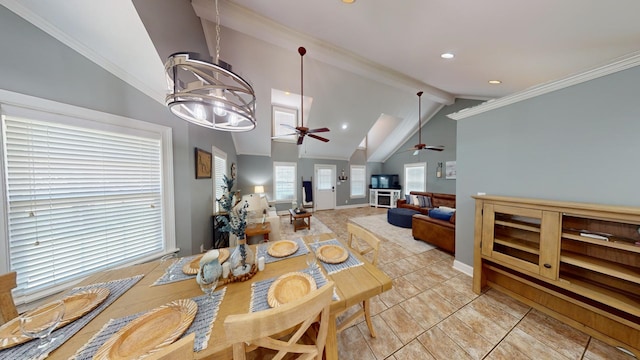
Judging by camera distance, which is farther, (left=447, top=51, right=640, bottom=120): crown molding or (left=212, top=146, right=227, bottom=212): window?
(left=212, top=146, right=227, bottom=212): window

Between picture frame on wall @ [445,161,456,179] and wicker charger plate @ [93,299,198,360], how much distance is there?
6685 millimetres

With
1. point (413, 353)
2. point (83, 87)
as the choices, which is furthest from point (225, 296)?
point (83, 87)

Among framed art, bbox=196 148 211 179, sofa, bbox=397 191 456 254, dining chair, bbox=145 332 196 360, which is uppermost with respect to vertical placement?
framed art, bbox=196 148 211 179

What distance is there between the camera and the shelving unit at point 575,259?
4.50 feet

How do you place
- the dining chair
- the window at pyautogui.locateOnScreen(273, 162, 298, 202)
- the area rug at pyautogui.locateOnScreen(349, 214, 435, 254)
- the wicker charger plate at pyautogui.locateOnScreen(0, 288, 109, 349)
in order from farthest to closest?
the window at pyautogui.locateOnScreen(273, 162, 298, 202)
the area rug at pyautogui.locateOnScreen(349, 214, 435, 254)
the wicker charger plate at pyautogui.locateOnScreen(0, 288, 109, 349)
the dining chair

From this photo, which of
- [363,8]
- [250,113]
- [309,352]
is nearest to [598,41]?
[363,8]

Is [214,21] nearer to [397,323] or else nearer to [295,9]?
[295,9]

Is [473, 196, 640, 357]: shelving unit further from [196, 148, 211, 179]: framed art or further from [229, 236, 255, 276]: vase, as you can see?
[196, 148, 211, 179]: framed art

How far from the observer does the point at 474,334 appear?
5.12ft

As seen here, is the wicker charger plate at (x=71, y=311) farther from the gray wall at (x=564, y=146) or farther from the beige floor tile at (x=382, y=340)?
the gray wall at (x=564, y=146)

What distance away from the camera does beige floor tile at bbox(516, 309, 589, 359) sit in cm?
142

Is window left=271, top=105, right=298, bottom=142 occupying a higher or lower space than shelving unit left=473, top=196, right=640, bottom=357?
higher

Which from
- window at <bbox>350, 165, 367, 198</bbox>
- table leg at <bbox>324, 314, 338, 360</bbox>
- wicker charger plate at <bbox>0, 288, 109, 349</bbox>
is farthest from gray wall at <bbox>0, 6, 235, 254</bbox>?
window at <bbox>350, 165, 367, 198</bbox>

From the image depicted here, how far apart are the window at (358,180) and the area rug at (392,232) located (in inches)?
67.7
